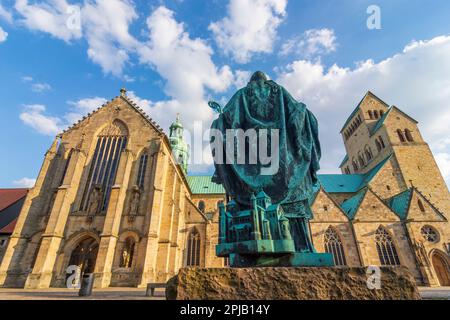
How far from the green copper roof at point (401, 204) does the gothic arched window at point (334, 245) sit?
6984 millimetres

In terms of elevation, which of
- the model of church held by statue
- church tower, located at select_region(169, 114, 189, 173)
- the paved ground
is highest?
church tower, located at select_region(169, 114, 189, 173)

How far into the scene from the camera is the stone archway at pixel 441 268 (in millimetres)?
19922

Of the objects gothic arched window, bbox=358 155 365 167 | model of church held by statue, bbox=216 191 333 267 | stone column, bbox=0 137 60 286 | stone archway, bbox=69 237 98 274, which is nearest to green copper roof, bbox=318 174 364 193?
gothic arched window, bbox=358 155 365 167

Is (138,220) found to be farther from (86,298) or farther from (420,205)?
(420,205)

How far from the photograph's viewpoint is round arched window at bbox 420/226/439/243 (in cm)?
2086

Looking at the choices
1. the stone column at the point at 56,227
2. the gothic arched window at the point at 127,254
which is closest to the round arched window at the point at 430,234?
the gothic arched window at the point at 127,254

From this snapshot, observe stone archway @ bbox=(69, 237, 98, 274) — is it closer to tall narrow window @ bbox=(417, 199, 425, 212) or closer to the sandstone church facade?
the sandstone church facade

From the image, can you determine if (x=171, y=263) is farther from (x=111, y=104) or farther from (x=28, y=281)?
(x=111, y=104)

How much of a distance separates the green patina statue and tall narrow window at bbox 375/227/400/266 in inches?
867

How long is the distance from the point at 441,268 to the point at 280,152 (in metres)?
26.8

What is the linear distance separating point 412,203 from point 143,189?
26.7 metres

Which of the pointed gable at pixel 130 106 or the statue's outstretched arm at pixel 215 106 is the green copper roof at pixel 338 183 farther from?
the statue's outstretched arm at pixel 215 106

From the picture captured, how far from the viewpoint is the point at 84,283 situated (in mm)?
9617

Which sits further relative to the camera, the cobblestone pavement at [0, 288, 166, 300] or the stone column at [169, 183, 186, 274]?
the stone column at [169, 183, 186, 274]
